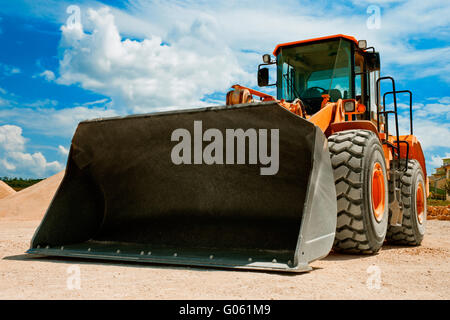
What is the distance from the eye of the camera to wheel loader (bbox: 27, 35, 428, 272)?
140 inches

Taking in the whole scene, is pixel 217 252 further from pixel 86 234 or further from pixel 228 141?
pixel 86 234

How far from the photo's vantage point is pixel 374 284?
2764 millimetres

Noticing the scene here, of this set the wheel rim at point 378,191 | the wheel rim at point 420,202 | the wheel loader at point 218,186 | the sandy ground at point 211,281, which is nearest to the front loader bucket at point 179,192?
the wheel loader at point 218,186

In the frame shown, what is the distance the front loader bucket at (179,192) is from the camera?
3.64 meters

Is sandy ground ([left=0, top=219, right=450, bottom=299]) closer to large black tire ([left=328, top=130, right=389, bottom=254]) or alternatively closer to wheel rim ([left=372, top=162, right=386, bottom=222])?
large black tire ([left=328, top=130, right=389, bottom=254])

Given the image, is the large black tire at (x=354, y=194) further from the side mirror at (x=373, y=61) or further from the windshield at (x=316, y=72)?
the side mirror at (x=373, y=61)

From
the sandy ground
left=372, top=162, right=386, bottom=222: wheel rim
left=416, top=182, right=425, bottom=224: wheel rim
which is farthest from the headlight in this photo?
left=416, top=182, right=425, bottom=224: wheel rim

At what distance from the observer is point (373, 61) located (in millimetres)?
5625

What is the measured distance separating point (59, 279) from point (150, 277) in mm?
569

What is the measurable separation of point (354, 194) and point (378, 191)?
81 centimetres

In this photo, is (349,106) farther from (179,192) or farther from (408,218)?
(179,192)

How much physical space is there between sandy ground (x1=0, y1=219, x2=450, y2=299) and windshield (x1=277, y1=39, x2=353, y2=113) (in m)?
2.24

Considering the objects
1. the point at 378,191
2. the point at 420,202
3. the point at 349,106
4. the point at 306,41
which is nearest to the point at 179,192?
the point at 378,191

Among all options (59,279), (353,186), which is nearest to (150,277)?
(59,279)
